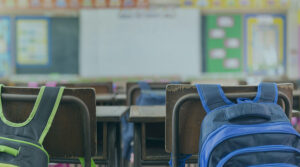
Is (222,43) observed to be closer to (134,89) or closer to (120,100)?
(120,100)

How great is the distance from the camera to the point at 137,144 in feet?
4.47

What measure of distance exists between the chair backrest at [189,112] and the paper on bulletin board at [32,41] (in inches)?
182

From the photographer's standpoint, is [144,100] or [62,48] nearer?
[144,100]

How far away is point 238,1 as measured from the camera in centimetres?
530

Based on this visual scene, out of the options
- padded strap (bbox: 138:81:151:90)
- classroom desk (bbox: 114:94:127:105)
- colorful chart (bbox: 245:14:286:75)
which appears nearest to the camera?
padded strap (bbox: 138:81:151:90)

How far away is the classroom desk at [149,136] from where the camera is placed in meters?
1.23

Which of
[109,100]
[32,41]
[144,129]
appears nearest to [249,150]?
[144,129]

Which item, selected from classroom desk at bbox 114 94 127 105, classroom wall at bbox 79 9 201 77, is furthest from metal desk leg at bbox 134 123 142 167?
classroom wall at bbox 79 9 201 77

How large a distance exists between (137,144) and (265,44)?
4.64 metres

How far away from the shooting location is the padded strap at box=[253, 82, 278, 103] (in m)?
1.02

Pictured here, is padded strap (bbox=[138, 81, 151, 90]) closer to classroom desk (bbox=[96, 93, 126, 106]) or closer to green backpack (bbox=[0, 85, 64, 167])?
classroom desk (bbox=[96, 93, 126, 106])

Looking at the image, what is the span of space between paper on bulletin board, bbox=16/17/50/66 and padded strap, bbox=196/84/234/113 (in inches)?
187

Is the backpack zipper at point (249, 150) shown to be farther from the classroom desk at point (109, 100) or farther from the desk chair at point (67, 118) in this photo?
Answer: the classroom desk at point (109, 100)

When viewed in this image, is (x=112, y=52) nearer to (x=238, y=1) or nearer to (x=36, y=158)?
(x=238, y=1)
